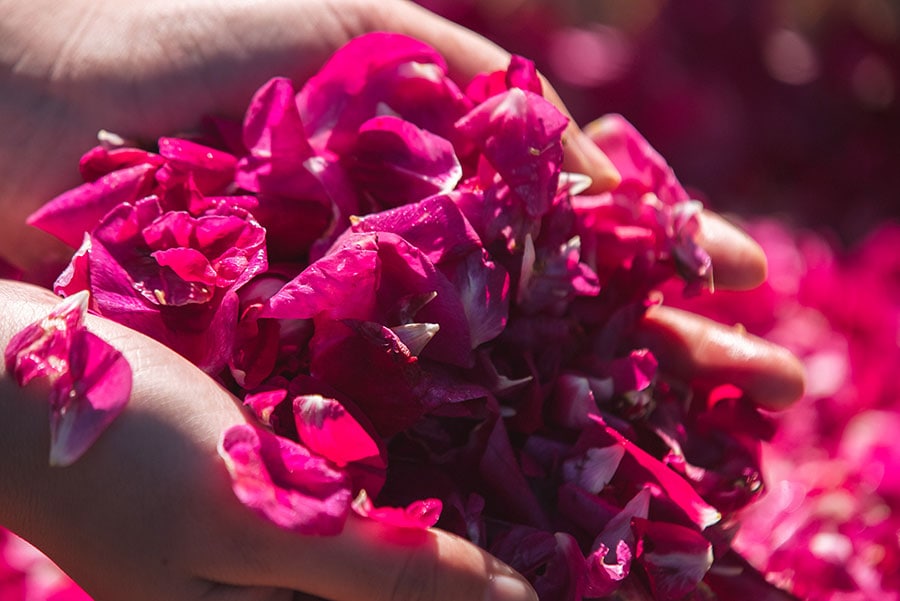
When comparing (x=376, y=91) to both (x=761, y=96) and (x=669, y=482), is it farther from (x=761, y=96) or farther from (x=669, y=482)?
(x=761, y=96)

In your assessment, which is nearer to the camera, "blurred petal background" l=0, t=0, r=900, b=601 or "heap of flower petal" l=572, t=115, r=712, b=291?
"heap of flower petal" l=572, t=115, r=712, b=291

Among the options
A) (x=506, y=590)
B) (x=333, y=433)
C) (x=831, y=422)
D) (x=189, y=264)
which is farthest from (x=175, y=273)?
(x=831, y=422)

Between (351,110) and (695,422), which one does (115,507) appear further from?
(695,422)

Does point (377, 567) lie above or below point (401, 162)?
below

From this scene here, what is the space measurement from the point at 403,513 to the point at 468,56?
16.0 inches

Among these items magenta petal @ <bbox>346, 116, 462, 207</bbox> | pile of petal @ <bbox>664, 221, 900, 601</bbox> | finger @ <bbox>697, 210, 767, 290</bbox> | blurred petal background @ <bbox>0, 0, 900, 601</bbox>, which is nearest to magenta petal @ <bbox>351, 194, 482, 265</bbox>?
magenta petal @ <bbox>346, 116, 462, 207</bbox>

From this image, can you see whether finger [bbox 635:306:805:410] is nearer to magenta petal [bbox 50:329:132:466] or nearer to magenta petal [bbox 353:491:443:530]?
magenta petal [bbox 353:491:443:530]

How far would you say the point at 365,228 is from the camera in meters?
0.56

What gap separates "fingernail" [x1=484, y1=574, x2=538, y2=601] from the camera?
0.50 metres

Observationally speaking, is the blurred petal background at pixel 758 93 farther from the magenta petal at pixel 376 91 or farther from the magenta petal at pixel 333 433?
the magenta petal at pixel 333 433

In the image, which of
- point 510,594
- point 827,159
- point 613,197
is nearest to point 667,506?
point 510,594

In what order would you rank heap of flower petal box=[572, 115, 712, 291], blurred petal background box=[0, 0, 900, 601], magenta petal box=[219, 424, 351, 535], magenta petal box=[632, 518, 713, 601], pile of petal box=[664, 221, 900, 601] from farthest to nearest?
1. blurred petal background box=[0, 0, 900, 601]
2. pile of petal box=[664, 221, 900, 601]
3. heap of flower petal box=[572, 115, 712, 291]
4. magenta petal box=[632, 518, 713, 601]
5. magenta petal box=[219, 424, 351, 535]

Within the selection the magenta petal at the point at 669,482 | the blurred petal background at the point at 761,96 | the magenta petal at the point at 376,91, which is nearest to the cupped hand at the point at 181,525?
the magenta petal at the point at 669,482

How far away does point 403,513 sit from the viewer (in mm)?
487
